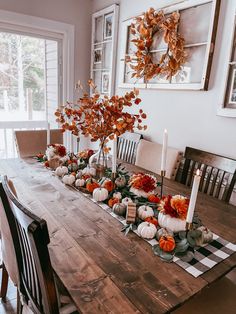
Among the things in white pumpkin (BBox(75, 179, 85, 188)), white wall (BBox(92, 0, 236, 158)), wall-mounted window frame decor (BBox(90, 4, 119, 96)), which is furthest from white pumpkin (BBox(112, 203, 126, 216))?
wall-mounted window frame decor (BBox(90, 4, 119, 96))

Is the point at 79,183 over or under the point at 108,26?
under

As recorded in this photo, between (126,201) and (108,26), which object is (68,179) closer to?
(126,201)

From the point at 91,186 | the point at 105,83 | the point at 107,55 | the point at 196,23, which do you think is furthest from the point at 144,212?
the point at 107,55

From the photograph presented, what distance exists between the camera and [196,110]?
2.08 m

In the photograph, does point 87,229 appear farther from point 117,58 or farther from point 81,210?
point 117,58

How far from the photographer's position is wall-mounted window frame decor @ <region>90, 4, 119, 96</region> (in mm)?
2862

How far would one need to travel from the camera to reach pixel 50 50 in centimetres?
319

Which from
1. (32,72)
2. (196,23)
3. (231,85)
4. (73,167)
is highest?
(196,23)

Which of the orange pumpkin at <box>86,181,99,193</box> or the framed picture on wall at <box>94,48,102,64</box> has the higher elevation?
the framed picture on wall at <box>94,48,102,64</box>

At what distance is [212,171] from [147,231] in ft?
3.08

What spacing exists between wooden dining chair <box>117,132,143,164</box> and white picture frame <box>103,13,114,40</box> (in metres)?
1.31

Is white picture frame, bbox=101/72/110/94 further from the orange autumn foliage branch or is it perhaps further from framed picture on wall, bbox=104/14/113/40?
the orange autumn foliage branch

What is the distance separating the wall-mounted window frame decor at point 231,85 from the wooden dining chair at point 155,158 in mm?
479

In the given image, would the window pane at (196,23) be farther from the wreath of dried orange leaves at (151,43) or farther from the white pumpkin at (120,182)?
the white pumpkin at (120,182)
